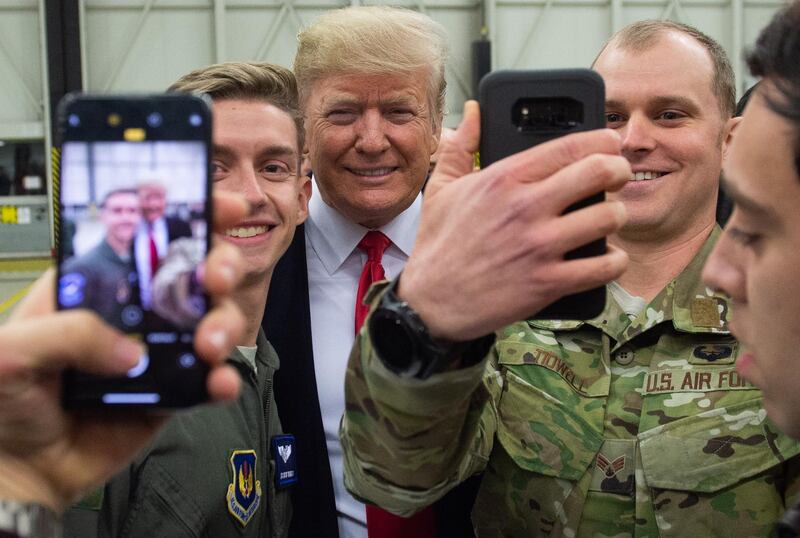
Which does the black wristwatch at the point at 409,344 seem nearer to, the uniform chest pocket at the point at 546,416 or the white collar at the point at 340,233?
the uniform chest pocket at the point at 546,416

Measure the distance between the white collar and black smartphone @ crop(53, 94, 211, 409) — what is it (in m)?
1.45

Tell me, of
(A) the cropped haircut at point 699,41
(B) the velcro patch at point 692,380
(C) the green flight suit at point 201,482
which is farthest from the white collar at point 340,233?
(B) the velcro patch at point 692,380

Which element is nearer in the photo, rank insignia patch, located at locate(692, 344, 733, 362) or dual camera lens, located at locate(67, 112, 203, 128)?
dual camera lens, located at locate(67, 112, 203, 128)

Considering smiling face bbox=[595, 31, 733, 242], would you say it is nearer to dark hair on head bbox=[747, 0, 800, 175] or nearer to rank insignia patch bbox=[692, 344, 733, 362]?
rank insignia patch bbox=[692, 344, 733, 362]

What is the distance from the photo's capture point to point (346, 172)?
102 inches

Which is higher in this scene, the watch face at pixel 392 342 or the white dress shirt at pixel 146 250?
the white dress shirt at pixel 146 250

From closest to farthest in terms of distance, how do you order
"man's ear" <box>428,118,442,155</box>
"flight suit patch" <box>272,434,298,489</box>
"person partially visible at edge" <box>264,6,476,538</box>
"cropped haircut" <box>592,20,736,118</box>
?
"flight suit patch" <box>272,434,298,489</box>
"cropped haircut" <box>592,20,736,118</box>
"person partially visible at edge" <box>264,6,476,538</box>
"man's ear" <box>428,118,442,155</box>

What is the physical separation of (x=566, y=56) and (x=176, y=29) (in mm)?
4281

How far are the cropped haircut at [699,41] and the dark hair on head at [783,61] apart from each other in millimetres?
775

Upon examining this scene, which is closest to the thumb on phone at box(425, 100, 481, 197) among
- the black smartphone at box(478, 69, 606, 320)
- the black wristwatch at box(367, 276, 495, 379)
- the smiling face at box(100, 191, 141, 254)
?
the black smartphone at box(478, 69, 606, 320)

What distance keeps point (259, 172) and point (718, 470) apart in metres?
1.20

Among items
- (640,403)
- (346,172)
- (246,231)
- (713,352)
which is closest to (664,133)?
(713,352)

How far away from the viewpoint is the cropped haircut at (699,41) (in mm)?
2154

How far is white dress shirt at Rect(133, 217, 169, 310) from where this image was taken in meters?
1.08
